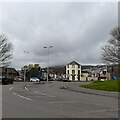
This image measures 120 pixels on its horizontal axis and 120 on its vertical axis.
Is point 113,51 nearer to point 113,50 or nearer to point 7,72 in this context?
point 113,50

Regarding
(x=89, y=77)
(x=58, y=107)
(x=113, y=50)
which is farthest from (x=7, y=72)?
(x=58, y=107)

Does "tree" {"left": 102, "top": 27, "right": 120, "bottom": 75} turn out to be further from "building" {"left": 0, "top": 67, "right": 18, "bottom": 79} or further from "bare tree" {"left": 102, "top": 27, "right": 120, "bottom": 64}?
"building" {"left": 0, "top": 67, "right": 18, "bottom": 79}

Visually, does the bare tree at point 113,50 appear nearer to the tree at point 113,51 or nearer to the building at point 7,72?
the tree at point 113,51

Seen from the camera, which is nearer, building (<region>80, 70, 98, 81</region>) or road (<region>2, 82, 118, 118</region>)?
road (<region>2, 82, 118, 118</region>)

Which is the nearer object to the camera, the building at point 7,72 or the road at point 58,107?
the road at point 58,107

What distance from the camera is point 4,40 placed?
79750 millimetres

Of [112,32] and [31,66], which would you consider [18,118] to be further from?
[31,66]

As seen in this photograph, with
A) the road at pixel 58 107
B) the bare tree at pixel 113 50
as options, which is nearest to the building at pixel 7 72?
the bare tree at pixel 113 50

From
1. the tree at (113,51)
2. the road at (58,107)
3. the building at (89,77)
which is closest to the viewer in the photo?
the road at (58,107)

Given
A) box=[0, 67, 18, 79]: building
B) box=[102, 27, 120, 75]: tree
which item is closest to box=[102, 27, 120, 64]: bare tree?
box=[102, 27, 120, 75]: tree

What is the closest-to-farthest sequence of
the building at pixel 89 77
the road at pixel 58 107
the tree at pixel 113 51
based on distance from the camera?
the road at pixel 58 107 < the tree at pixel 113 51 < the building at pixel 89 77

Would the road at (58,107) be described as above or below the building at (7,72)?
below

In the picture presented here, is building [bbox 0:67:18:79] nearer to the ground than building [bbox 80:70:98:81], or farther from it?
farther from it

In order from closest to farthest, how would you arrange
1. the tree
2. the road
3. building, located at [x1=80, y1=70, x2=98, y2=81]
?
1. the road
2. the tree
3. building, located at [x1=80, y1=70, x2=98, y2=81]
